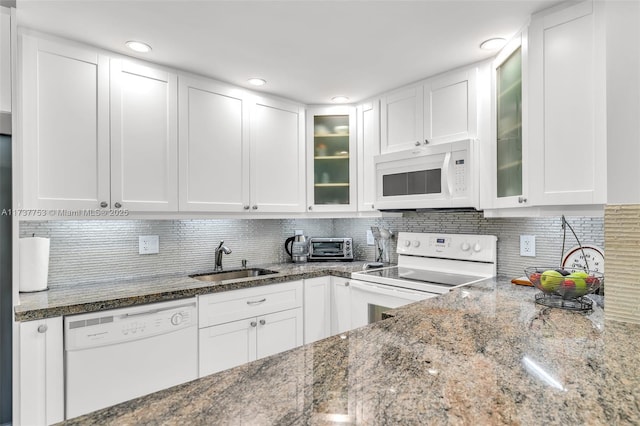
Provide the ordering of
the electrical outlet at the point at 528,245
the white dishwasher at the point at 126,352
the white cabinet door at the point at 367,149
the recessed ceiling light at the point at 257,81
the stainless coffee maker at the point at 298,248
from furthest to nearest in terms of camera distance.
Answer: the stainless coffee maker at the point at 298,248 → the white cabinet door at the point at 367,149 → the recessed ceiling light at the point at 257,81 → the electrical outlet at the point at 528,245 → the white dishwasher at the point at 126,352

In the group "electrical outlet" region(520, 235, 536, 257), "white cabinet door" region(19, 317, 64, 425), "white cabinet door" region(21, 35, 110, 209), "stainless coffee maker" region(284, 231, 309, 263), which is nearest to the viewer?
"white cabinet door" region(19, 317, 64, 425)

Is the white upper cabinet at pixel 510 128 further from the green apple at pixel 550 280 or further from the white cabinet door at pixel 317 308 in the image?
the white cabinet door at pixel 317 308

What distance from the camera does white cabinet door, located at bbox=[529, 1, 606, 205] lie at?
1417 mm

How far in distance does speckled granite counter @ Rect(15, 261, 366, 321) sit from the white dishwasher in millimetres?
44

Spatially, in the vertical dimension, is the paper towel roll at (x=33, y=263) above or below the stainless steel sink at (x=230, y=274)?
above

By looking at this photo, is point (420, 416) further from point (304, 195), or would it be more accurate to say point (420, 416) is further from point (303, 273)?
point (304, 195)

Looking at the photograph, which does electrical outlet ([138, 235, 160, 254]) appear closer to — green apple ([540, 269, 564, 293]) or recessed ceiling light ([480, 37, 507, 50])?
green apple ([540, 269, 564, 293])

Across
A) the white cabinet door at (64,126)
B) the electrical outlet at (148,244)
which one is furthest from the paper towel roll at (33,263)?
the electrical outlet at (148,244)

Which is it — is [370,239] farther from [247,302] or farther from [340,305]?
[247,302]

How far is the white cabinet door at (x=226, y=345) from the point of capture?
6.65ft

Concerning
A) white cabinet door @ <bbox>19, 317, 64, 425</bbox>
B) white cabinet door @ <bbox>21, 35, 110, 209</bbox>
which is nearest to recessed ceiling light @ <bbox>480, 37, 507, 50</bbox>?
white cabinet door @ <bbox>21, 35, 110, 209</bbox>

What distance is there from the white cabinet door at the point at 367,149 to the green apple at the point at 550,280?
1.44 metres

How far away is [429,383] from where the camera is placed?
76 cm

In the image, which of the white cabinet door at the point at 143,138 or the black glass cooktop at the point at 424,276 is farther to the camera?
the black glass cooktop at the point at 424,276
